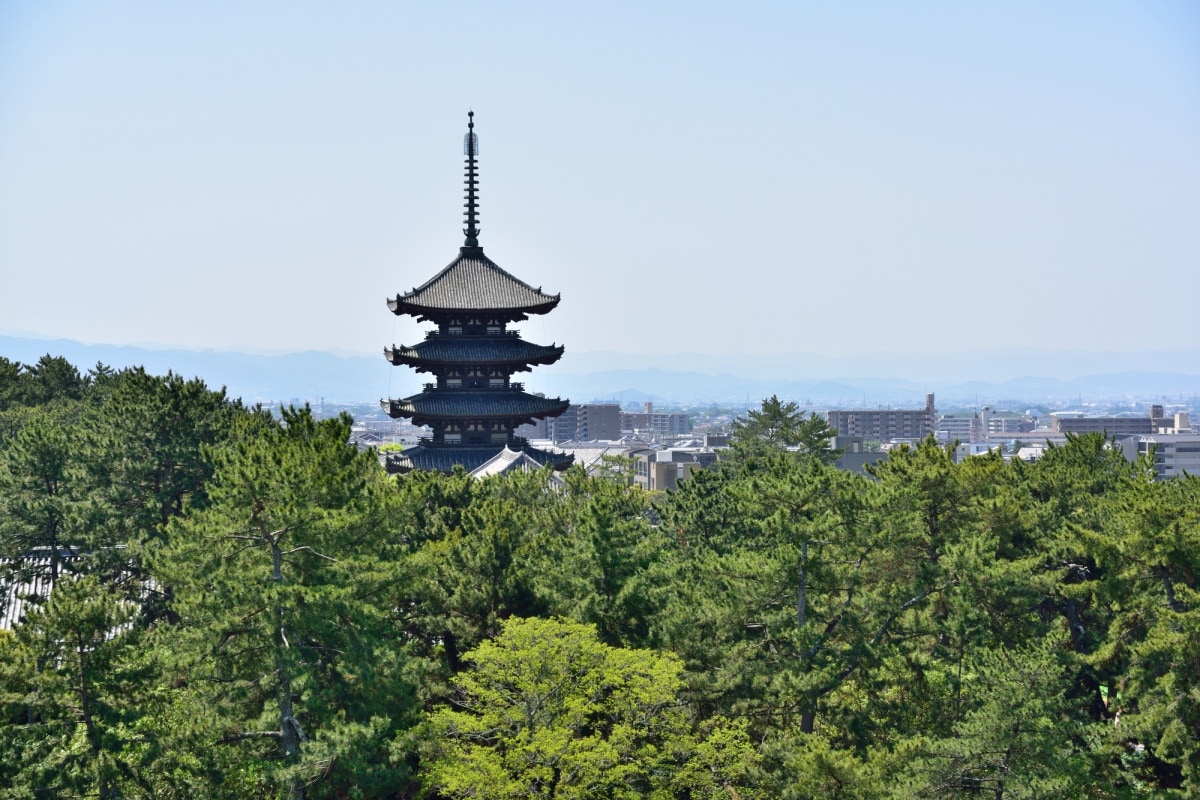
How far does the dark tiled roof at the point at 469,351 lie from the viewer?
168ft

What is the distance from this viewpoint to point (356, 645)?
23.2m

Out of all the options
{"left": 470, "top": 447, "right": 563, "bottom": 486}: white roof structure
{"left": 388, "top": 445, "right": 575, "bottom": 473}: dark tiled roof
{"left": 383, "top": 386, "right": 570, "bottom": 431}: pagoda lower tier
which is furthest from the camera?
{"left": 383, "top": 386, "right": 570, "bottom": 431}: pagoda lower tier

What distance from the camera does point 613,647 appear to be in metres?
26.0

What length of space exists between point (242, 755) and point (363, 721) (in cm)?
243

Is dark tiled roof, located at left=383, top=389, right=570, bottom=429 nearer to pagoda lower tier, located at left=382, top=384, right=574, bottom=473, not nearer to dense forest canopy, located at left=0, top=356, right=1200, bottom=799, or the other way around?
pagoda lower tier, located at left=382, top=384, right=574, bottom=473

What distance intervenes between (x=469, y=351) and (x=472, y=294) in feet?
8.93

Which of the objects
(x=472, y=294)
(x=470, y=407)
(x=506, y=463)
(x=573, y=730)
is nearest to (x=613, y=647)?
(x=573, y=730)

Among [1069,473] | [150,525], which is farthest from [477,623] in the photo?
[1069,473]

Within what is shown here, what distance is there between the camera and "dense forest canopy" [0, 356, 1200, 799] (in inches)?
867

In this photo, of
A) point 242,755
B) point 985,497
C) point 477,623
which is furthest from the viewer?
point 985,497

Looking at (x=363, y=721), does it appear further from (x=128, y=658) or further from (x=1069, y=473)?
(x=1069, y=473)

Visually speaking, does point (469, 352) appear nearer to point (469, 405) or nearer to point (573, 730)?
point (469, 405)

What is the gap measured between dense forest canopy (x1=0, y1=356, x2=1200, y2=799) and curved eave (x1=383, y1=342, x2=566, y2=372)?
65.5 ft

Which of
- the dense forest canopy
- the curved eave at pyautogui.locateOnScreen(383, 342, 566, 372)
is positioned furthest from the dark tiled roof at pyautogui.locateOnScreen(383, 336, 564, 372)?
the dense forest canopy
